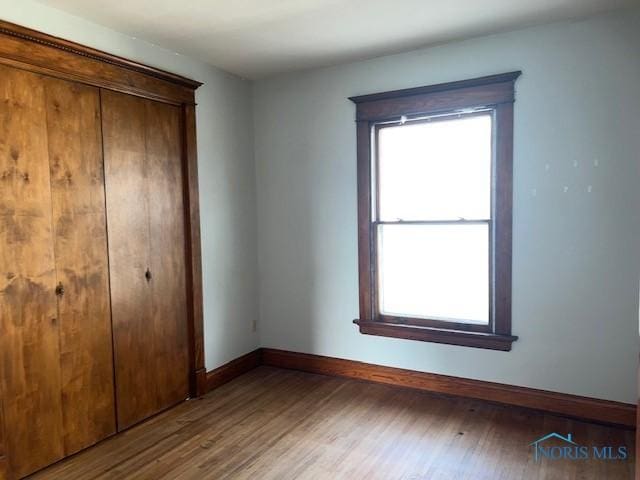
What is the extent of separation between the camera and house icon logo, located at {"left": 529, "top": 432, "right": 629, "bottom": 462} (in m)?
2.57

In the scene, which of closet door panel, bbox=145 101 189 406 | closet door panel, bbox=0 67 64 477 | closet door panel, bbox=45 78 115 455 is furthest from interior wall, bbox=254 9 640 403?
closet door panel, bbox=0 67 64 477

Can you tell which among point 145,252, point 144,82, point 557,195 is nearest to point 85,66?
point 144,82

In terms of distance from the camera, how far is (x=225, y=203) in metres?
3.82

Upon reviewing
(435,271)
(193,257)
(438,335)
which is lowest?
(438,335)

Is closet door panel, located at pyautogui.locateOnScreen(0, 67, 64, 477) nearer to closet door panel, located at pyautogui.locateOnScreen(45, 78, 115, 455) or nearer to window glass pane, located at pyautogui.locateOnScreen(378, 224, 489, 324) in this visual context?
closet door panel, located at pyautogui.locateOnScreen(45, 78, 115, 455)

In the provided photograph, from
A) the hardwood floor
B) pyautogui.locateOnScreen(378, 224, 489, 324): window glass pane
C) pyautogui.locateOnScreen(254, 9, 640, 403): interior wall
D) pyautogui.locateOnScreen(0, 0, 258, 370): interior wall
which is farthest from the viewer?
pyautogui.locateOnScreen(0, 0, 258, 370): interior wall

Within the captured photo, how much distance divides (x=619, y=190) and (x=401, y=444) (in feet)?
6.72

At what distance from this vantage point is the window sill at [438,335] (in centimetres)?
321

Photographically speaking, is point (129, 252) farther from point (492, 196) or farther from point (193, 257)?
point (492, 196)

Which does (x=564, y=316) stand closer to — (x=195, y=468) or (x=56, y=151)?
(x=195, y=468)

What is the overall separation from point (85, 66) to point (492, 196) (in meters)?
2.73

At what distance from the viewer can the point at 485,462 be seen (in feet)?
8.36

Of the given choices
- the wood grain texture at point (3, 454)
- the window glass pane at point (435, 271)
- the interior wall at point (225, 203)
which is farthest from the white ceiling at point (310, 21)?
the wood grain texture at point (3, 454)

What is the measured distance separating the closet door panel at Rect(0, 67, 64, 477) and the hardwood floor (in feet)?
0.80
